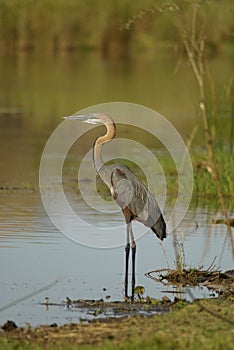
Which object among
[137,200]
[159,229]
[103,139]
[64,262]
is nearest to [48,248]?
[64,262]

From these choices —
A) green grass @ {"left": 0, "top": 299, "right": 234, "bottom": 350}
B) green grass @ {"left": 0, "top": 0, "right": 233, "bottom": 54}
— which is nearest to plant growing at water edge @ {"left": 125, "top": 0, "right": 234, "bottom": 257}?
green grass @ {"left": 0, "top": 299, "right": 234, "bottom": 350}

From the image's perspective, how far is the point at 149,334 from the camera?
599 cm

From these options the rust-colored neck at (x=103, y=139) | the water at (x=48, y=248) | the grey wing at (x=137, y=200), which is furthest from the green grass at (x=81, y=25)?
the grey wing at (x=137, y=200)

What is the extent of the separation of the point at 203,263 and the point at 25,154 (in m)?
7.78

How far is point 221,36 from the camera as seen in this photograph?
44031 millimetres

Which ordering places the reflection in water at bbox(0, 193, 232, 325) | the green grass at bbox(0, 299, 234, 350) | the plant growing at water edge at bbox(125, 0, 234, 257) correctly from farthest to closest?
the reflection in water at bbox(0, 193, 232, 325) < the plant growing at water edge at bbox(125, 0, 234, 257) < the green grass at bbox(0, 299, 234, 350)

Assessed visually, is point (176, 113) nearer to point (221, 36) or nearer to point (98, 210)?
point (98, 210)

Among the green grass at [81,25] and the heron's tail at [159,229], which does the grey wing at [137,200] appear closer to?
the heron's tail at [159,229]

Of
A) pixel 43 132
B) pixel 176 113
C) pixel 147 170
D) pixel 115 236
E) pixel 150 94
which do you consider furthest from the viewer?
pixel 150 94

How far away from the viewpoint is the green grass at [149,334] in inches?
225

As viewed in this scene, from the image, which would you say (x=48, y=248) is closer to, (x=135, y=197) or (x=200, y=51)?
(x=135, y=197)

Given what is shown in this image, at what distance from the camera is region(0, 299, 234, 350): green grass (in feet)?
18.7

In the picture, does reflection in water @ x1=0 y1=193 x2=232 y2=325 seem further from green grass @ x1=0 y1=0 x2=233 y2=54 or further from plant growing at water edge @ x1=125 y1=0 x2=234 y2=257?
green grass @ x1=0 y1=0 x2=233 y2=54

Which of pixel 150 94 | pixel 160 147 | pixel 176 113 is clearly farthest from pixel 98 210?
pixel 150 94
